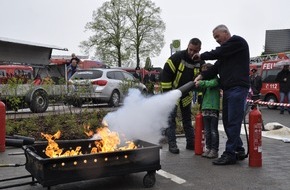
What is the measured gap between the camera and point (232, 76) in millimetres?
6613

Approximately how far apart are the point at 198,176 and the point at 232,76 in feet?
5.91

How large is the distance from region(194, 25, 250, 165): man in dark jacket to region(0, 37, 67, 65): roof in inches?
188

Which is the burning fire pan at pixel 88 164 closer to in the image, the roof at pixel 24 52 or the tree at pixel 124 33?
the roof at pixel 24 52

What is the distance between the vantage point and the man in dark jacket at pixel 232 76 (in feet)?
21.5

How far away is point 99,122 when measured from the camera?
34.1 ft

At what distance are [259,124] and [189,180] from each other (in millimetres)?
1622

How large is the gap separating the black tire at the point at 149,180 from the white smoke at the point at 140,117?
760 mm

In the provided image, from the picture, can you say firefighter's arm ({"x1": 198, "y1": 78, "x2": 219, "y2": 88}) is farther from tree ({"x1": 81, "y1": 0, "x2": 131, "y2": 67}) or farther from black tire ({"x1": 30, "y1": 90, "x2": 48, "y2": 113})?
tree ({"x1": 81, "y1": 0, "x2": 131, "y2": 67})

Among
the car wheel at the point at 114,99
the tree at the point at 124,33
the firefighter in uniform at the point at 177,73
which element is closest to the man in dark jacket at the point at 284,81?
the car wheel at the point at 114,99

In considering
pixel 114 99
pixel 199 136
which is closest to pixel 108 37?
pixel 114 99

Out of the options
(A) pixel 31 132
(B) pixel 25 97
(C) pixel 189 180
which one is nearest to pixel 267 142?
(C) pixel 189 180

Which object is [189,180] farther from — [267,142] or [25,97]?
[25,97]

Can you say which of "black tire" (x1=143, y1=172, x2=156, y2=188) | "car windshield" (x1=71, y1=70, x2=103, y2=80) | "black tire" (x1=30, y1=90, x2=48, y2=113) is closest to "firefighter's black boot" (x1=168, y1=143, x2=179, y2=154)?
"black tire" (x1=143, y1=172, x2=156, y2=188)

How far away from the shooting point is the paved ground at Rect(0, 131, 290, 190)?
216 inches
